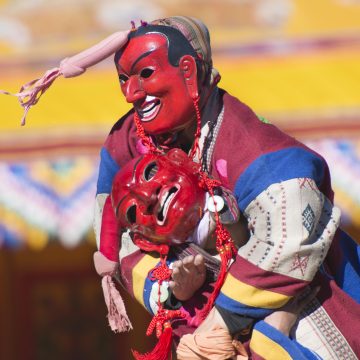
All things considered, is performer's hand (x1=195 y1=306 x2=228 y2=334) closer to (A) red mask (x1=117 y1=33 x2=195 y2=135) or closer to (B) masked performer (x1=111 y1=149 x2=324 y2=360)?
(B) masked performer (x1=111 y1=149 x2=324 y2=360)

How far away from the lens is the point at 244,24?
175 inches

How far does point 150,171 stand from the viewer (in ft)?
7.55

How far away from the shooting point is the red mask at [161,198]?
225 centimetres

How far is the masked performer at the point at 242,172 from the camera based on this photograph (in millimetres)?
2197

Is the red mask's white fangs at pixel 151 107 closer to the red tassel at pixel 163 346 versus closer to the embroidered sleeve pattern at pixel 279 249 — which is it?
the embroidered sleeve pattern at pixel 279 249

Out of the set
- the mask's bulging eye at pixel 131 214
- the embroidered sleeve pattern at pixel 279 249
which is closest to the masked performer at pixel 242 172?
the embroidered sleeve pattern at pixel 279 249

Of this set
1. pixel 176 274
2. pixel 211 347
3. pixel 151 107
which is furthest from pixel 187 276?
pixel 151 107

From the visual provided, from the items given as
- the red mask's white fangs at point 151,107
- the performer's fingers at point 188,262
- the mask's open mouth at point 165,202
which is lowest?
the performer's fingers at point 188,262

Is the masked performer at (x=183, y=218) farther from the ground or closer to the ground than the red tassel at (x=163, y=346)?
farther from the ground

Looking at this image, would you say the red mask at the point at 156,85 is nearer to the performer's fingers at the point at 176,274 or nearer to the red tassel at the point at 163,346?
the performer's fingers at the point at 176,274

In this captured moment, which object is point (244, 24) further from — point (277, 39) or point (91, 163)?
point (91, 163)

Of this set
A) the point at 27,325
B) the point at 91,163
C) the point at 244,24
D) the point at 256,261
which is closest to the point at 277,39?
the point at 244,24

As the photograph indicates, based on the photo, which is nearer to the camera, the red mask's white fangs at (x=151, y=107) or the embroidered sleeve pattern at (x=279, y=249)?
the embroidered sleeve pattern at (x=279, y=249)

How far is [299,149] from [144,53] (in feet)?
1.16
